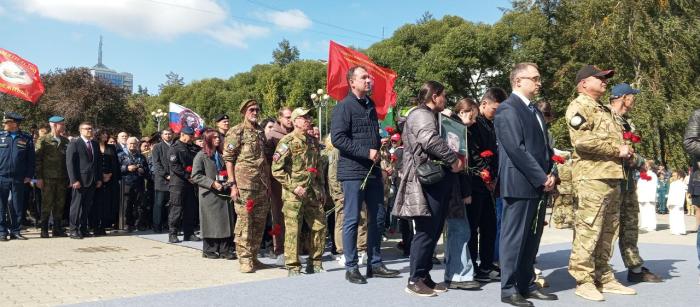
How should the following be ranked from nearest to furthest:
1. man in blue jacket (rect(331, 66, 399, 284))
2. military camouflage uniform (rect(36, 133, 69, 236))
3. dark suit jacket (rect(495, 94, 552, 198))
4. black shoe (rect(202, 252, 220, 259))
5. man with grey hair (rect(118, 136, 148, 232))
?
dark suit jacket (rect(495, 94, 552, 198)) → man in blue jacket (rect(331, 66, 399, 284)) → black shoe (rect(202, 252, 220, 259)) → military camouflage uniform (rect(36, 133, 69, 236)) → man with grey hair (rect(118, 136, 148, 232))

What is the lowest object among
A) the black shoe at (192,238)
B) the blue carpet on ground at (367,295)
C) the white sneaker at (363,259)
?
the black shoe at (192,238)

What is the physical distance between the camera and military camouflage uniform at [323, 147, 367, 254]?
7.43 m

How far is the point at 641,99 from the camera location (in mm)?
22953

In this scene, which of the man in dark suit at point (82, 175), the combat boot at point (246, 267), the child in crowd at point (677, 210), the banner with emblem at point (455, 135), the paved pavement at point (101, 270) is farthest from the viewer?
the child in crowd at point (677, 210)

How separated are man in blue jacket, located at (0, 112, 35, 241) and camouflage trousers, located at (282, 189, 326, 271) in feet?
19.8

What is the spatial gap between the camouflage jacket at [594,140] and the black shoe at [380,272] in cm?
200

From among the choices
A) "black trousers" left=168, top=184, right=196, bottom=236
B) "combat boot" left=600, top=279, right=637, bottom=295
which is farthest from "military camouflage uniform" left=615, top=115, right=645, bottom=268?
"black trousers" left=168, top=184, right=196, bottom=236

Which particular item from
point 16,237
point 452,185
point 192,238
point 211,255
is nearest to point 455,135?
point 452,185

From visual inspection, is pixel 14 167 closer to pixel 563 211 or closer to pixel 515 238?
pixel 515 238

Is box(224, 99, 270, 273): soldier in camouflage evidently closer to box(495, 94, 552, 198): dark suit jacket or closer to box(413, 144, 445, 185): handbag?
box(413, 144, 445, 185): handbag

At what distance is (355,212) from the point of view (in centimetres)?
565

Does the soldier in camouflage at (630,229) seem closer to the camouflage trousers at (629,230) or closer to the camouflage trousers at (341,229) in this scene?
the camouflage trousers at (629,230)

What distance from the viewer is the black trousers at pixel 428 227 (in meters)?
4.85

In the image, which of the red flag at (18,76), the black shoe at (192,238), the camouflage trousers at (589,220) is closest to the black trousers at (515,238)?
the camouflage trousers at (589,220)
